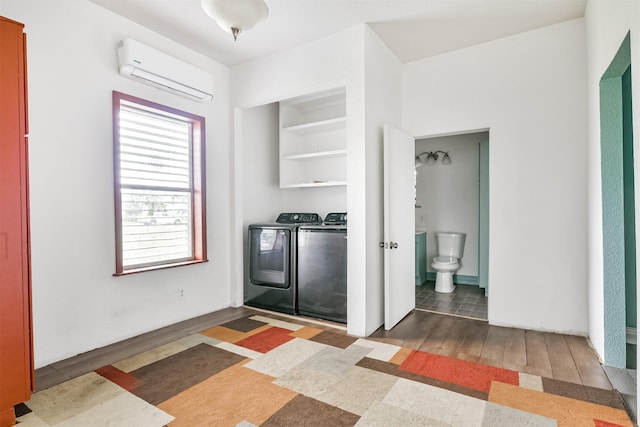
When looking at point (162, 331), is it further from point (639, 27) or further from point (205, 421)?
point (639, 27)

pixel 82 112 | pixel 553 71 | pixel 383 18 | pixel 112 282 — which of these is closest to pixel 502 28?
pixel 553 71

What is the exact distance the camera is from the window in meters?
2.97

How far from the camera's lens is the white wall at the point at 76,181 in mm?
2406

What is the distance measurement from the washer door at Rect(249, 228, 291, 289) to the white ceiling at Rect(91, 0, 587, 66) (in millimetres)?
1913

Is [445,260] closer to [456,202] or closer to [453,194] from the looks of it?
[456,202]

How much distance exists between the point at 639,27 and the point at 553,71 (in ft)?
5.29

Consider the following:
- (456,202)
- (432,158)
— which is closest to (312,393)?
(456,202)

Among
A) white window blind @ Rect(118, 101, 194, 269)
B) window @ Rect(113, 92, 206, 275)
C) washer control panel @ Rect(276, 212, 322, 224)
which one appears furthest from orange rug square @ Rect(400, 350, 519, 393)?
white window blind @ Rect(118, 101, 194, 269)

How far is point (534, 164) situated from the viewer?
3.13 meters

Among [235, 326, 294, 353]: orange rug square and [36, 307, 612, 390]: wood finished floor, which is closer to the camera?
[36, 307, 612, 390]: wood finished floor

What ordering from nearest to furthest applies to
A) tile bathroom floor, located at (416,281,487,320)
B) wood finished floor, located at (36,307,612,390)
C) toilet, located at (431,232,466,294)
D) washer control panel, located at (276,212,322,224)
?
wood finished floor, located at (36,307,612,390) < tile bathroom floor, located at (416,281,487,320) < washer control panel, located at (276,212,322,224) < toilet, located at (431,232,466,294)

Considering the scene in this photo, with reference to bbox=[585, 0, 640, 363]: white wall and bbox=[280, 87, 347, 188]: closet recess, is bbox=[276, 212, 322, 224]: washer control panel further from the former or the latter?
bbox=[585, 0, 640, 363]: white wall

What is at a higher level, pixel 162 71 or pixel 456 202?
pixel 162 71

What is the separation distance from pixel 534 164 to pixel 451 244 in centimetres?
211
